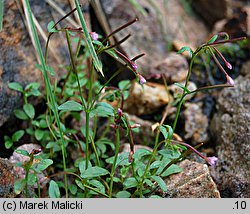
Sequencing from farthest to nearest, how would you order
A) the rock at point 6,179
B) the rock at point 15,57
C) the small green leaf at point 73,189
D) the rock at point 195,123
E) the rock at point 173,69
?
the rock at point 173,69
the rock at point 195,123
the rock at point 15,57
the small green leaf at point 73,189
the rock at point 6,179

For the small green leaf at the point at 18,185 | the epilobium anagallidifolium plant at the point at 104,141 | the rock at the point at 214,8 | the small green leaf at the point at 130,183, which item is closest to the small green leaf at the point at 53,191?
the epilobium anagallidifolium plant at the point at 104,141

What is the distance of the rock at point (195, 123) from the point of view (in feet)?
6.95

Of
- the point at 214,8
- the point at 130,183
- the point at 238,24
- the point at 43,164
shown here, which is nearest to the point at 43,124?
the point at 43,164

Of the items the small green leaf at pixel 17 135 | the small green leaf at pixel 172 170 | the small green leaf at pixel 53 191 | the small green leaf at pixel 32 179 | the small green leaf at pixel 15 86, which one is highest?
the small green leaf at pixel 15 86

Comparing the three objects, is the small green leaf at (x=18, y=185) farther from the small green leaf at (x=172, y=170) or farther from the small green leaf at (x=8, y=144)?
the small green leaf at (x=172, y=170)

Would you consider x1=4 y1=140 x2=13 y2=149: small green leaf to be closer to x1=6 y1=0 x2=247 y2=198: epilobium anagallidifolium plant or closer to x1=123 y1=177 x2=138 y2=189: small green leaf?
x1=6 y1=0 x2=247 y2=198: epilobium anagallidifolium plant

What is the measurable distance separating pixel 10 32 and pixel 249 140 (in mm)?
1172

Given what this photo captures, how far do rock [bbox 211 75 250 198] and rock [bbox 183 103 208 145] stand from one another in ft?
0.20

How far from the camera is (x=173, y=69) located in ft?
7.86

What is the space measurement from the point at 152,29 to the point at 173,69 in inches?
20.6

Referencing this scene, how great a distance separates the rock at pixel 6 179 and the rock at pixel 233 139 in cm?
84

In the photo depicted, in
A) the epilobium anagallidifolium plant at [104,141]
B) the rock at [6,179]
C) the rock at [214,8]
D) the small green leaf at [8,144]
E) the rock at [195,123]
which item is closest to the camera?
the epilobium anagallidifolium plant at [104,141]

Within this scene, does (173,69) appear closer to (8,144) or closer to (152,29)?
(152,29)

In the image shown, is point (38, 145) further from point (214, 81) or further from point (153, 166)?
point (214, 81)
